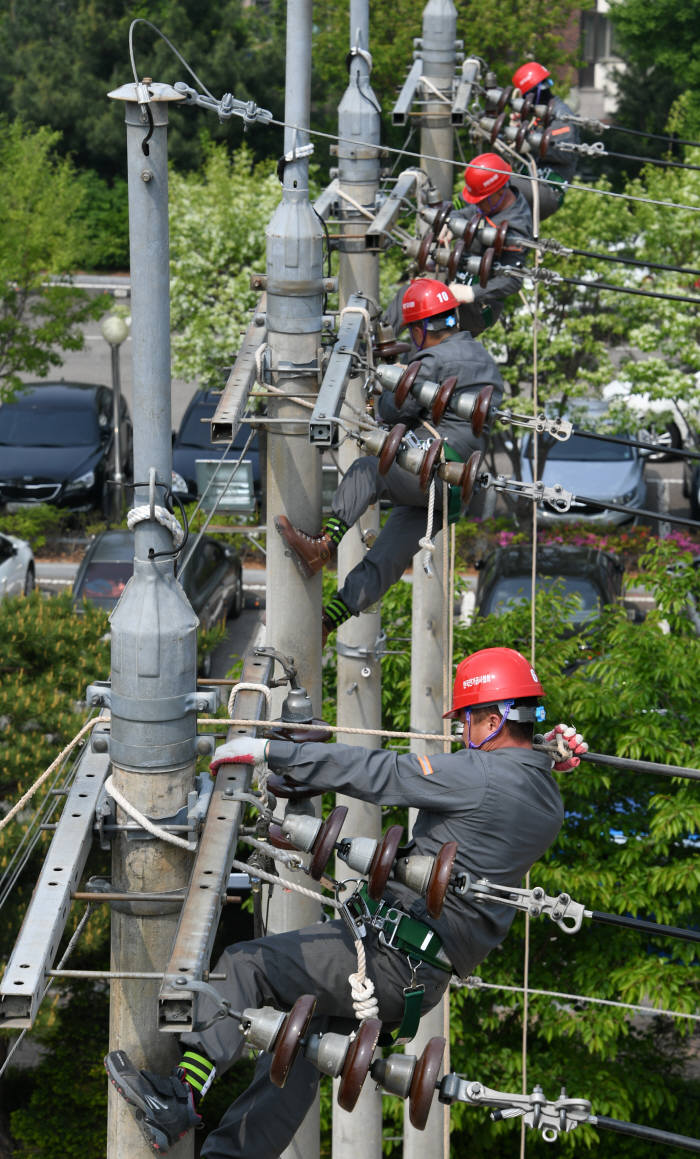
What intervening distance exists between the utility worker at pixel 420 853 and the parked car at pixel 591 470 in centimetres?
1875

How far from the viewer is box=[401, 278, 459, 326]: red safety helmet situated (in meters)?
9.98

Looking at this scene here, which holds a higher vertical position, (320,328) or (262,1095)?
(320,328)

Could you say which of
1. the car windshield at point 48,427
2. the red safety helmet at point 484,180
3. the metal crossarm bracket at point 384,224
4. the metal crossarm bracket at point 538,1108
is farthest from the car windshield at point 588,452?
the metal crossarm bracket at point 538,1108

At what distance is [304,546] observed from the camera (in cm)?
840

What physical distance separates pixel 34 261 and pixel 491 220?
1512cm

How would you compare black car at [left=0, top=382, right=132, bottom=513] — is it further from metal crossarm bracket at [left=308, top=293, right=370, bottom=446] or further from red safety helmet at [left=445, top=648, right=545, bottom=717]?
red safety helmet at [left=445, top=648, right=545, bottom=717]

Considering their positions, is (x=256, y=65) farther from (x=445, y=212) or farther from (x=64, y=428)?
(x=445, y=212)

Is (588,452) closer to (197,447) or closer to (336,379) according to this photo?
(197,447)

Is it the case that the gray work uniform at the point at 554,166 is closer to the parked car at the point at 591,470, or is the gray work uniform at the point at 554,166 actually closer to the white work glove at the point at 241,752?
the white work glove at the point at 241,752

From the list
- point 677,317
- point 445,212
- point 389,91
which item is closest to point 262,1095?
point 445,212

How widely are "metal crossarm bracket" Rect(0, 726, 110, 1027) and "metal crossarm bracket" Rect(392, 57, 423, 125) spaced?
761cm

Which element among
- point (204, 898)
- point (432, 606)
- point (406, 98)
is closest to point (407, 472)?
point (432, 606)

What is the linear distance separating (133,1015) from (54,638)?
8646mm

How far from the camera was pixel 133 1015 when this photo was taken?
16.5 ft
